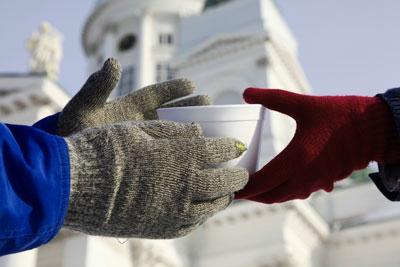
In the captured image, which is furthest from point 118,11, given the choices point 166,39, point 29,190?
point 29,190

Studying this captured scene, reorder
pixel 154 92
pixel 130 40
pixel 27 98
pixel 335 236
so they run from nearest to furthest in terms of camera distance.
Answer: pixel 154 92 < pixel 27 98 < pixel 335 236 < pixel 130 40

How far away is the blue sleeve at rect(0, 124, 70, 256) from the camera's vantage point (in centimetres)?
203

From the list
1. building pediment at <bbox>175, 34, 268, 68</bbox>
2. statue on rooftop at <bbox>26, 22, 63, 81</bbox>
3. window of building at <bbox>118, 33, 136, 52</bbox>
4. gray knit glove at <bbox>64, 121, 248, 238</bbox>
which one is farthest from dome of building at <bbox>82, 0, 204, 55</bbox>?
gray knit glove at <bbox>64, 121, 248, 238</bbox>

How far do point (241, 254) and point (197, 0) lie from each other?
58.1ft

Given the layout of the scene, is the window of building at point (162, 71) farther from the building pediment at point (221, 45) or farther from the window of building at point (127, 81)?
the building pediment at point (221, 45)

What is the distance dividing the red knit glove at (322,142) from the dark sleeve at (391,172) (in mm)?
33

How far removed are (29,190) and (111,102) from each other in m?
0.97

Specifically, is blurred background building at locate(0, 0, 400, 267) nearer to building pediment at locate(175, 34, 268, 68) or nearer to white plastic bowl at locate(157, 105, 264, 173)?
building pediment at locate(175, 34, 268, 68)

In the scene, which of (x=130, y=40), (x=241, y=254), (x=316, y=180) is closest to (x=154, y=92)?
(x=316, y=180)

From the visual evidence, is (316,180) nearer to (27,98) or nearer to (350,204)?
(27,98)

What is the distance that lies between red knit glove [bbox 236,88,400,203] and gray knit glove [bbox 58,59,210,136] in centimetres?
43

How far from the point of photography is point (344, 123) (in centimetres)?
275

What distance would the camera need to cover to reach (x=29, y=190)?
6.77ft

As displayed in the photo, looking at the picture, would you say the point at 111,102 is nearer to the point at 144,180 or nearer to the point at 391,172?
the point at 144,180
